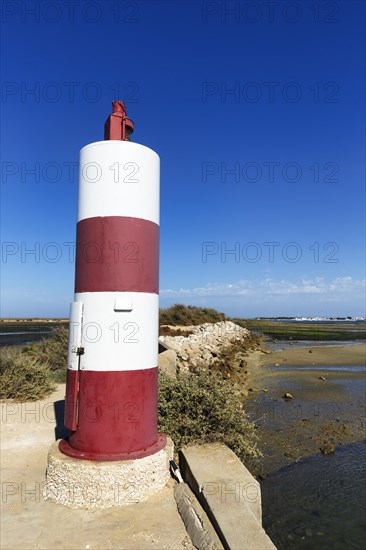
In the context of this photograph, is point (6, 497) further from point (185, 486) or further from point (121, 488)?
point (185, 486)

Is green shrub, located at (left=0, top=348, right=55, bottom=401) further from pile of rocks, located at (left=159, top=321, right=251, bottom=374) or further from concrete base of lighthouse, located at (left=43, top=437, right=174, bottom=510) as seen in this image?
concrete base of lighthouse, located at (left=43, top=437, right=174, bottom=510)

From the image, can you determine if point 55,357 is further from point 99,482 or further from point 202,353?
point 99,482

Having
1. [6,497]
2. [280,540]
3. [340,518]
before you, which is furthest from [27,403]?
[340,518]

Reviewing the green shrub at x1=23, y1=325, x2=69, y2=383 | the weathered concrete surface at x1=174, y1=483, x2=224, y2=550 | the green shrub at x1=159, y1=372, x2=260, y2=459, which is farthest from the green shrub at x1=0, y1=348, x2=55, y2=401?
the weathered concrete surface at x1=174, y1=483, x2=224, y2=550

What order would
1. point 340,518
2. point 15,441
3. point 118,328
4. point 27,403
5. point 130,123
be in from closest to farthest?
point 118,328, point 130,123, point 340,518, point 15,441, point 27,403

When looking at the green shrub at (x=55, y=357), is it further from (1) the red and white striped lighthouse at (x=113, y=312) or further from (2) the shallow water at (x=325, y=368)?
(2) the shallow water at (x=325, y=368)

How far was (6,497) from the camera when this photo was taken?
5055mm

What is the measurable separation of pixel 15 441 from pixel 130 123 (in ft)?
19.3

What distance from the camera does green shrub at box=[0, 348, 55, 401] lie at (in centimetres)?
1009

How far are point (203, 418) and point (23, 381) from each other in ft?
19.6

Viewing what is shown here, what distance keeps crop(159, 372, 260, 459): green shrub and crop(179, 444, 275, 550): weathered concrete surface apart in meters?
0.32

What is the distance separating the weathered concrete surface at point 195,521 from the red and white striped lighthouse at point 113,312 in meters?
0.63

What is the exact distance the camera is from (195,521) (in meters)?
4.19

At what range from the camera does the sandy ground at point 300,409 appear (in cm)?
919
